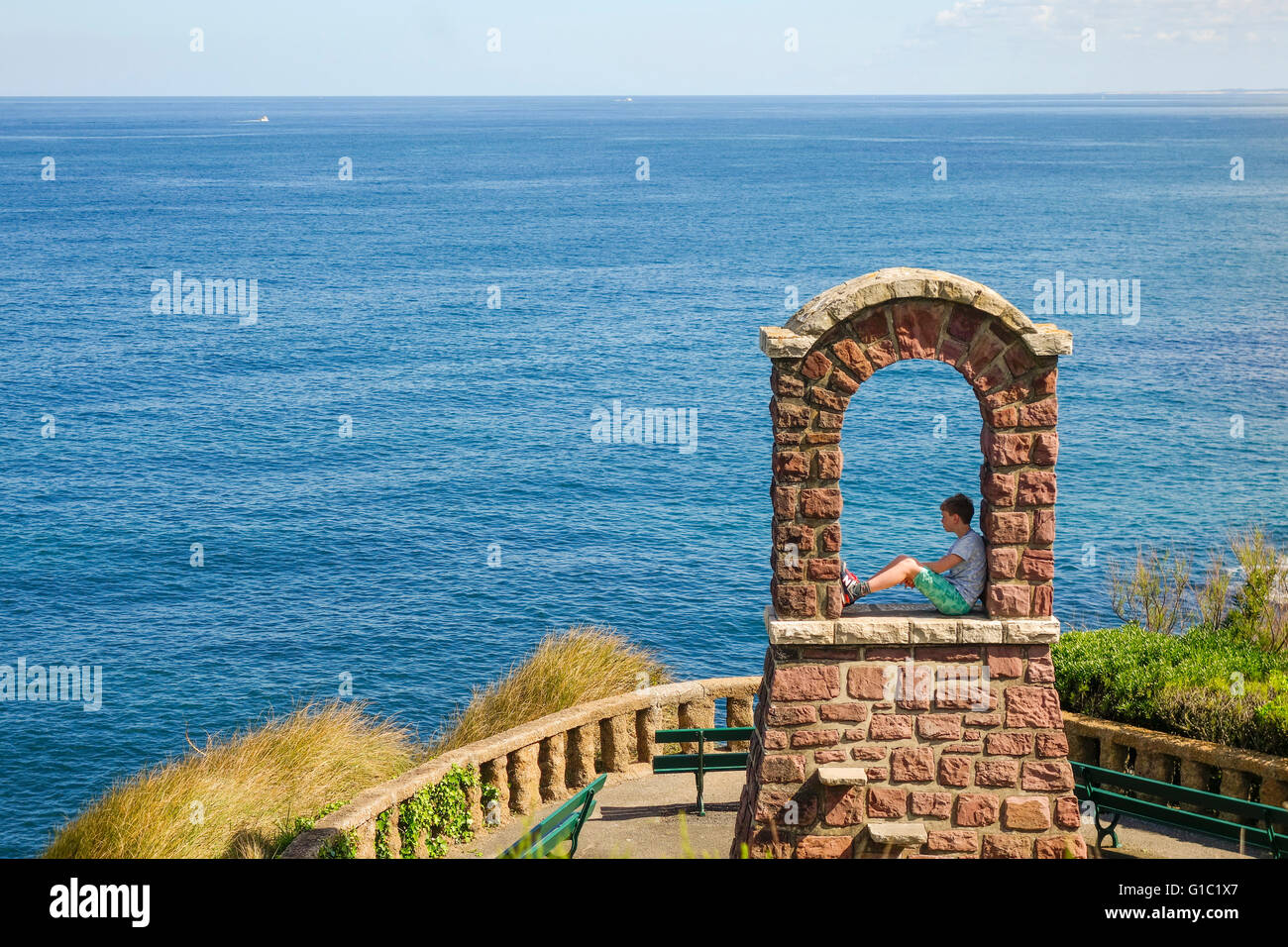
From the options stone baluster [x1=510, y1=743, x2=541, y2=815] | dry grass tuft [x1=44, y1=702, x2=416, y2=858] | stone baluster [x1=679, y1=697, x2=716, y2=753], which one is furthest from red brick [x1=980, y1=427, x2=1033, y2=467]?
dry grass tuft [x1=44, y1=702, x2=416, y2=858]

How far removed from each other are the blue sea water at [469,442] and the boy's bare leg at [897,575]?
889 inches

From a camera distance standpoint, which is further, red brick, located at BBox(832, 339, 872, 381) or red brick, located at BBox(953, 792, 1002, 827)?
red brick, located at BBox(953, 792, 1002, 827)

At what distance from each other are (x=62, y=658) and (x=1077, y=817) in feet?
110

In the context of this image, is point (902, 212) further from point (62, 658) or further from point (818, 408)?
point (818, 408)

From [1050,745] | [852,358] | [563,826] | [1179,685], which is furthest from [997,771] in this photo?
[1179,685]

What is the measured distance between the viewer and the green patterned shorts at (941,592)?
32.7 feet

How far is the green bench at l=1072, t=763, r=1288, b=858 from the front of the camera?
1105 cm

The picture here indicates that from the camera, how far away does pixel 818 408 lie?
31.8 ft

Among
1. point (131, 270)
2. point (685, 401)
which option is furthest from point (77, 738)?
point (131, 270)

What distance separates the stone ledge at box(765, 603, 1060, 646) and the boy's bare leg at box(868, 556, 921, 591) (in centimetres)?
26

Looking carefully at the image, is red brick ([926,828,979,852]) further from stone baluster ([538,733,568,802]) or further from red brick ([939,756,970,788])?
stone baluster ([538,733,568,802])

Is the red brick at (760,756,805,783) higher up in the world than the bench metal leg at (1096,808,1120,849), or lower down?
higher up

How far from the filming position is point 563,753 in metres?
13.0

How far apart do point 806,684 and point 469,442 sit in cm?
5071
